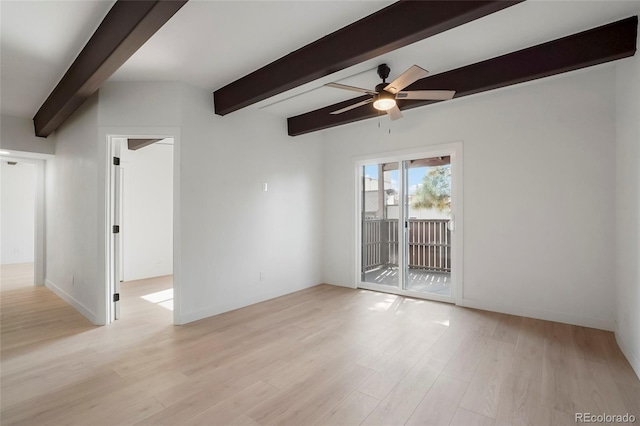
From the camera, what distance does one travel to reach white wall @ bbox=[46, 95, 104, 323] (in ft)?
11.5

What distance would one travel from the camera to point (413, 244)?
184 inches

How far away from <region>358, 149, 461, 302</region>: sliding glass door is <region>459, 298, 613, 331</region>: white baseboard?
0.34 metres

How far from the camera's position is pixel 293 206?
16.2 ft

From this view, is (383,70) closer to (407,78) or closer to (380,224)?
(407,78)

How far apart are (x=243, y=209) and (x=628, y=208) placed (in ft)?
13.6

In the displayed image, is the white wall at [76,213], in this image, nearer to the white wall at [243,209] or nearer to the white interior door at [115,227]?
the white interior door at [115,227]

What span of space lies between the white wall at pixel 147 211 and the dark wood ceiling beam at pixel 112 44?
246 centimetres

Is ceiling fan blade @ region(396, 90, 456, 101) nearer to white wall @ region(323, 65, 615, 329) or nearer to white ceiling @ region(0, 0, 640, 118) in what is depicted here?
white ceiling @ region(0, 0, 640, 118)

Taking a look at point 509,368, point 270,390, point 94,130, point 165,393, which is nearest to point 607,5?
point 509,368

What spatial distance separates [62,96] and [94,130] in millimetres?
441

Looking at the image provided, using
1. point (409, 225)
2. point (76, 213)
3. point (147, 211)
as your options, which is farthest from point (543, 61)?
point (147, 211)

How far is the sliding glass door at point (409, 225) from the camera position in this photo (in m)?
4.38

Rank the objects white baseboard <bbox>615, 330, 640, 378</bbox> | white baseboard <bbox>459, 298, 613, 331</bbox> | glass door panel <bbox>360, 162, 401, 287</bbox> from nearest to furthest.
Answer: white baseboard <bbox>615, 330, 640, 378</bbox> < white baseboard <bbox>459, 298, 613, 331</bbox> < glass door panel <bbox>360, 162, 401, 287</bbox>

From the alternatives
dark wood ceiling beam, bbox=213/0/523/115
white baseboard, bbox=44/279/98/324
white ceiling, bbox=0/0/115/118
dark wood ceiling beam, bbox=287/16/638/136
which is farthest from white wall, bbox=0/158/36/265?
dark wood ceiling beam, bbox=287/16/638/136
